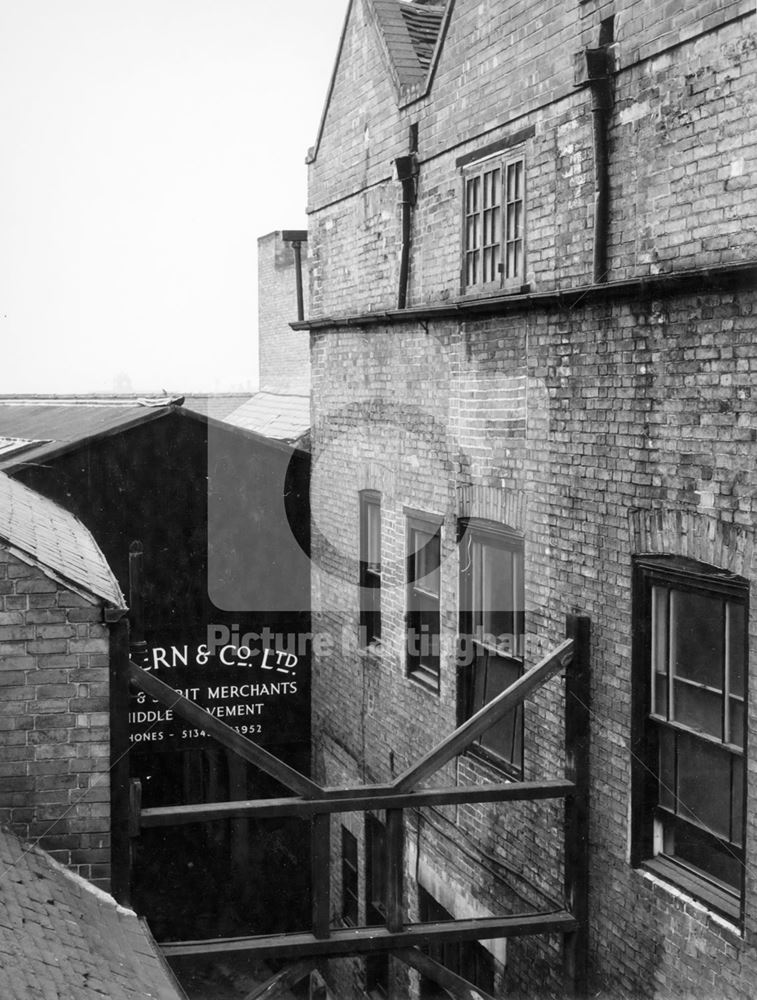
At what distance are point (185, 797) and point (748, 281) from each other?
9.37m

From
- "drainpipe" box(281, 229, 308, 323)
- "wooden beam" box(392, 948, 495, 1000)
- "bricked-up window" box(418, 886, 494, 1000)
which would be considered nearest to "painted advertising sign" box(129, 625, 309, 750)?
"bricked-up window" box(418, 886, 494, 1000)

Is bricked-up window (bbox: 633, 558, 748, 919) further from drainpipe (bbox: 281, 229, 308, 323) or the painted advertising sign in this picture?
drainpipe (bbox: 281, 229, 308, 323)

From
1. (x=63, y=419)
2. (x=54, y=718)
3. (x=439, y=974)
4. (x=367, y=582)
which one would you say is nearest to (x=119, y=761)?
(x=54, y=718)

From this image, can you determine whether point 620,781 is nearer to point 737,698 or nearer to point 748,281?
point 737,698

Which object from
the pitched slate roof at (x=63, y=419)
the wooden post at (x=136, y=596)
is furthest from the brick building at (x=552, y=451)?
the pitched slate roof at (x=63, y=419)

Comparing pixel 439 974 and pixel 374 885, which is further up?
pixel 439 974

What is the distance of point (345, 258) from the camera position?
11.6m

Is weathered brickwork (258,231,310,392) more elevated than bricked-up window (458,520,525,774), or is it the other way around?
weathered brickwork (258,231,310,392)

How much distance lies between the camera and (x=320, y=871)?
283 inches

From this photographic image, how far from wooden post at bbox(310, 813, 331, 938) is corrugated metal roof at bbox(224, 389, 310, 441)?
20.9 ft

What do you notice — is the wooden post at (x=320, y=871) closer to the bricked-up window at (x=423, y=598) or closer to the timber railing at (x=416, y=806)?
the timber railing at (x=416, y=806)

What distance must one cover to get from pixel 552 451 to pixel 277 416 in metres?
8.96

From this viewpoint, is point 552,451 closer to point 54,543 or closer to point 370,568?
point 54,543

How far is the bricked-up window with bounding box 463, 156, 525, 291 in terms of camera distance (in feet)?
27.1
